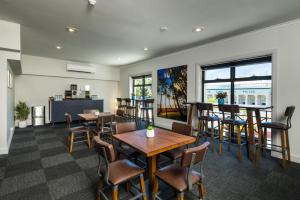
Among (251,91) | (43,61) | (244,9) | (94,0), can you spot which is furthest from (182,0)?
(43,61)

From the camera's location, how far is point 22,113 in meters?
5.51

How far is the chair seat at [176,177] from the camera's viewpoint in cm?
150

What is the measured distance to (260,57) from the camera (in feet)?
11.6

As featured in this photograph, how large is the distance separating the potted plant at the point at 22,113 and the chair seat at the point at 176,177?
6087mm

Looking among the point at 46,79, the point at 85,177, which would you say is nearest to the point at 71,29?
the point at 85,177

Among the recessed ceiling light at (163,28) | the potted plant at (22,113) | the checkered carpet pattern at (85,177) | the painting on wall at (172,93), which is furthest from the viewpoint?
the potted plant at (22,113)

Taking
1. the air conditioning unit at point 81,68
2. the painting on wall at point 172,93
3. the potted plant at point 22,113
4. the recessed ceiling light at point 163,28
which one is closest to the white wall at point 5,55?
the potted plant at point 22,113

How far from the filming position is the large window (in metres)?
3.58

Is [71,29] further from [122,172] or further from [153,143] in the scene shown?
[122,172]

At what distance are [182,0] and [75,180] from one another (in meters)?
3.27

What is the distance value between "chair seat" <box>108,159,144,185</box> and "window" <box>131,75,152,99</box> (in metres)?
4.93

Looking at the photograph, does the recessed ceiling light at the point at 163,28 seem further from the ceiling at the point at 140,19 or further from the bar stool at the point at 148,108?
the bar stool at the point at 148,108

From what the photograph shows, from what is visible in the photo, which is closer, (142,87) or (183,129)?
(183,129)

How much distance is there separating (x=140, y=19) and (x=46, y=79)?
18.0ft
